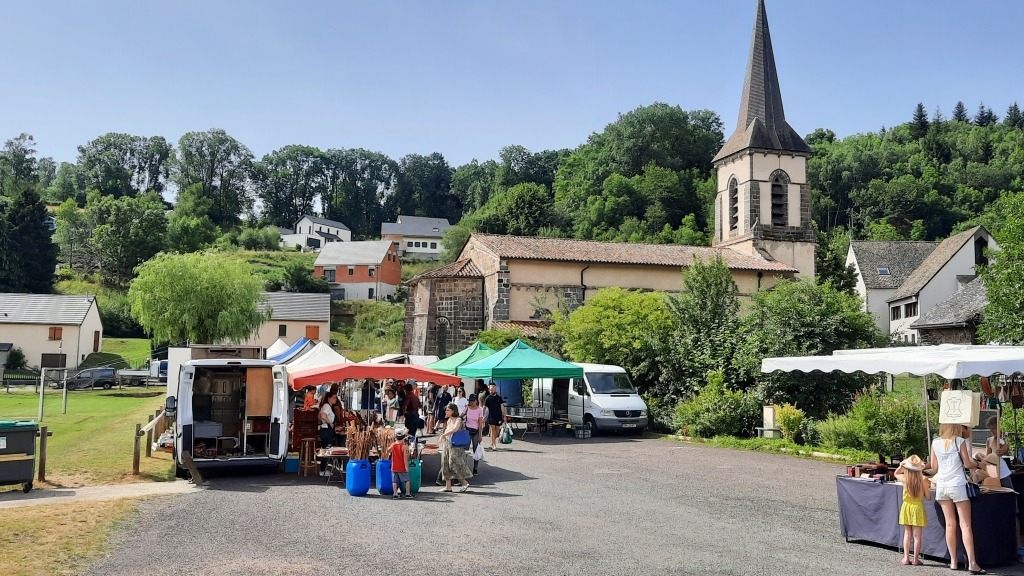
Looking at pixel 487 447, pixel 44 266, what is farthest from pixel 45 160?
pixel 487 447

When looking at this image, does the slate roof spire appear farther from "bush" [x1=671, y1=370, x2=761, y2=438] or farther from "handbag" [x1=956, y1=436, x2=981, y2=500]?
"handbag" [x1=956, y1=436, x2=981, y2=500]

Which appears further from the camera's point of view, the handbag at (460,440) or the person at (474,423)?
the person at (474,423)

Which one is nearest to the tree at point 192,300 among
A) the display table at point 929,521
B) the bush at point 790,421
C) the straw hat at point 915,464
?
the bush at point 790,421

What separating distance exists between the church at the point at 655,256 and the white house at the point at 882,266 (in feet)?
49.1

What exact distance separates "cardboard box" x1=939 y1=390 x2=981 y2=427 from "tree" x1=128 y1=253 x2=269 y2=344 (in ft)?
127

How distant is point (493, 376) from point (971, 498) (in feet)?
43.2

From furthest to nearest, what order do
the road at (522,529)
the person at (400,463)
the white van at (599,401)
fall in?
1. the white van at (599,401)
2. the person at (400,463)
3. the road at (522,529)

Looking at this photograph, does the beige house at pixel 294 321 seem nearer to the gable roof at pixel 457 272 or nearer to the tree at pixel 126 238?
the gable roof at pixel 457 272

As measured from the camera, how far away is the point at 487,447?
1973 cm

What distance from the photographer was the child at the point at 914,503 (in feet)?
27.3

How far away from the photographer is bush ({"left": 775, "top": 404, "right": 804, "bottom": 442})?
64.2 ft

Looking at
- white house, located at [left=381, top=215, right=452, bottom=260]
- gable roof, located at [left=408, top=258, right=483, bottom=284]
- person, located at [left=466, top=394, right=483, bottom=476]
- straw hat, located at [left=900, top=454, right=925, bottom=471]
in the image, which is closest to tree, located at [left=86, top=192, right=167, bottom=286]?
white house, located at [left=381, top=215, right=452, bottom=260]

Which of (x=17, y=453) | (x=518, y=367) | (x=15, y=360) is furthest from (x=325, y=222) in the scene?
(x=17, y=453)

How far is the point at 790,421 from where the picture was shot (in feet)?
64.2
